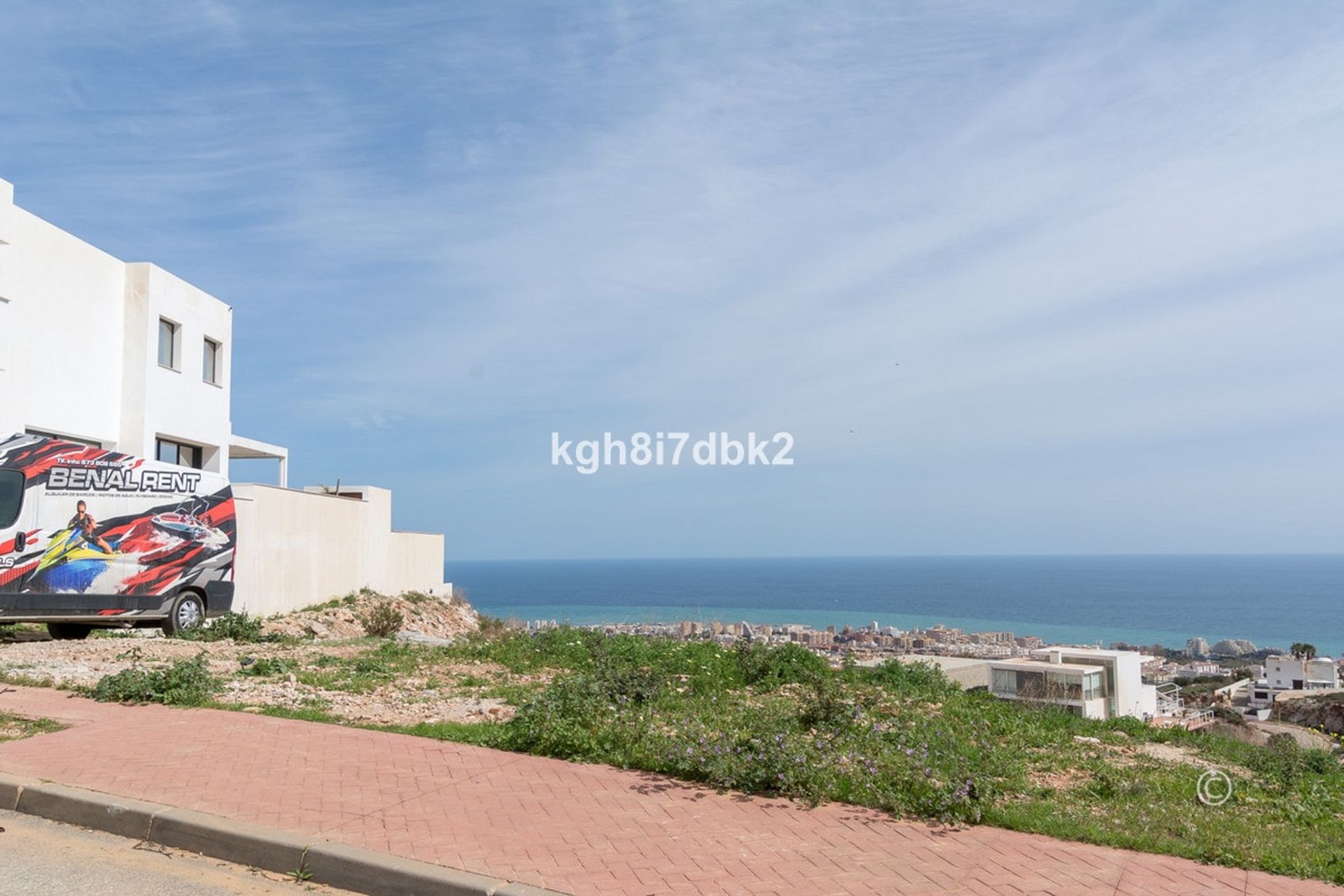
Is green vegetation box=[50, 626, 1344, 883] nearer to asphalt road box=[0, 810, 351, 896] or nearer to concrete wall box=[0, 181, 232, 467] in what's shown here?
asphalt road box=[0, 810, 351, 896]

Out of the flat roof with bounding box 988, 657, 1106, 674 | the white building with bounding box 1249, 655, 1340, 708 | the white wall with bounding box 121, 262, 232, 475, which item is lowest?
the white building with bounding box 1249, 655, 1340, 708

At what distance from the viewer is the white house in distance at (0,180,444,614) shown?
62.6 feet

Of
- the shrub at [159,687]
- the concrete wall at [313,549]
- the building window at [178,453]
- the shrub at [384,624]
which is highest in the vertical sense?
the building window at [178,453]

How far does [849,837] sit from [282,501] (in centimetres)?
2051

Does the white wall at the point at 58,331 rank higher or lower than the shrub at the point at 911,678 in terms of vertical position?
higher

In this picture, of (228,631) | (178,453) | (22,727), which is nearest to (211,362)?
(178,453)

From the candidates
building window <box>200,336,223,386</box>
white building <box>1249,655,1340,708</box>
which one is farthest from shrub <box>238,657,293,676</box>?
white building <box>1249,655,1340,708</box>

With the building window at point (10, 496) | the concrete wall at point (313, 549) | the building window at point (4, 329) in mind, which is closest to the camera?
the building window at point (10, 496)

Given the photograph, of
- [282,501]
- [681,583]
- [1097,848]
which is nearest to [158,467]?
[282,501]

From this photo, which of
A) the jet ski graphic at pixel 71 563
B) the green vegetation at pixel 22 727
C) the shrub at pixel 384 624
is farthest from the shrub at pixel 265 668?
the shrub at pixel 384 624

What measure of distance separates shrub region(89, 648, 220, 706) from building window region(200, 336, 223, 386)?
17627 millimetres

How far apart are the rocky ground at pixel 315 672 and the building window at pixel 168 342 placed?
28.1ft

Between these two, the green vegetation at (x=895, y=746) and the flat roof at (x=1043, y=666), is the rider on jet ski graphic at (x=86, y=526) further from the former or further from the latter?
the flat roof at (x=1043, y=666)

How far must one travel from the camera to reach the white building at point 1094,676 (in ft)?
78.6
